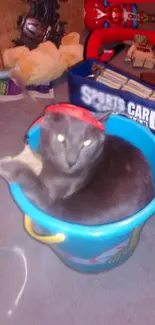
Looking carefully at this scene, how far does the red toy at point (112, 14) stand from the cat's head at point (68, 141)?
85cm

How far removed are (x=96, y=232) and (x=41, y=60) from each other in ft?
2.30

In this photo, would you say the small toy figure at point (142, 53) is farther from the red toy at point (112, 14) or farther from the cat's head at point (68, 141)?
the cat's head at point (68, 141)

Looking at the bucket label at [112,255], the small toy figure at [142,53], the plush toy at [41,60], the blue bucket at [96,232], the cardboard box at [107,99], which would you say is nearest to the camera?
the blue bucket at [96,232]

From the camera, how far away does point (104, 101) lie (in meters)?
0.94

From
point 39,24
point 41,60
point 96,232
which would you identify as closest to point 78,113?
point 96,232

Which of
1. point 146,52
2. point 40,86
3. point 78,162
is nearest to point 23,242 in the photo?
point 78,162

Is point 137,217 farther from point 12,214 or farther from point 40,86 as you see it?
point 40,86

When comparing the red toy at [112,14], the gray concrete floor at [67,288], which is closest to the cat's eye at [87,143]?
the gray concrete floor at [67,288]

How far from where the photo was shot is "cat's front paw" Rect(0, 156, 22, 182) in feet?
2.00

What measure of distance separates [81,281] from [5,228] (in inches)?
8.7

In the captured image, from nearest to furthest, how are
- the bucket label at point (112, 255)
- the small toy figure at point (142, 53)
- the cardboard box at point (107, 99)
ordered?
1. the bucket label at point (112, 255)
2. the cardboard box at point (107, 99)
3. the small toy figure at point (142, 53)

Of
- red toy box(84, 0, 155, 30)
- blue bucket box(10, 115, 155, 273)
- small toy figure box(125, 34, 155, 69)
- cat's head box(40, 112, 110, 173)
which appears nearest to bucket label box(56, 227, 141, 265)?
blue bucket box(10, 115, 155, 273)

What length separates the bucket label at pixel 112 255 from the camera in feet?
2.26

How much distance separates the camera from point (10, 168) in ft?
2.01
